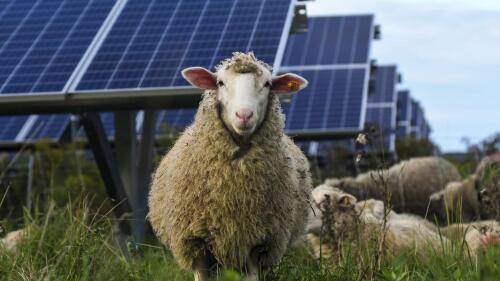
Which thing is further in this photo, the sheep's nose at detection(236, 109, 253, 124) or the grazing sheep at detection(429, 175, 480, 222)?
the grazing sheep at detection(429, 175, 480, 222)

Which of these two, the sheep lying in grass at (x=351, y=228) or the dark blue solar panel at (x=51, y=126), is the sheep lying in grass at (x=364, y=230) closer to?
the sheep lying in grass at (x=351, y=228)

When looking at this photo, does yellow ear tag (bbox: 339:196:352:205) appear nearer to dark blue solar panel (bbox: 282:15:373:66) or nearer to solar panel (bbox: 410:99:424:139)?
dark blue solar panel (bbox: 282:15:373:66)

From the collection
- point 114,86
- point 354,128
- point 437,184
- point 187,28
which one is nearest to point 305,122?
point 354,128

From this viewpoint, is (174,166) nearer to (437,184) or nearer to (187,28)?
(187,28)

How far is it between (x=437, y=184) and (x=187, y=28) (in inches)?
205

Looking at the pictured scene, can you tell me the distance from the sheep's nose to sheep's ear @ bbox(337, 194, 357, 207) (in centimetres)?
224

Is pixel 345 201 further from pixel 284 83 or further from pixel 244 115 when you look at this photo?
pixel 244 115

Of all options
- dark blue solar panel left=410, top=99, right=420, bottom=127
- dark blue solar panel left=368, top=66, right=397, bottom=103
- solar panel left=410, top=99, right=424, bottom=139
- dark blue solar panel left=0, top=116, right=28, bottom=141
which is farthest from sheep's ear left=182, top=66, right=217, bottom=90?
dark blue solar panel left=410, top=99, right=420, bottom=127

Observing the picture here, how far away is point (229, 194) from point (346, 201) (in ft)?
6.73

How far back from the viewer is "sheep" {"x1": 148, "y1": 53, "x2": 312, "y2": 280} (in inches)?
193

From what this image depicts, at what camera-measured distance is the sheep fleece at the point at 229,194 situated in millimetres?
4914

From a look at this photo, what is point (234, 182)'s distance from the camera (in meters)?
4.95

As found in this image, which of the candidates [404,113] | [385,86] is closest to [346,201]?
[385,86]

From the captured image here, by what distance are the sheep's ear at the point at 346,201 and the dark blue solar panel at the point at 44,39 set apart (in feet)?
13.1
